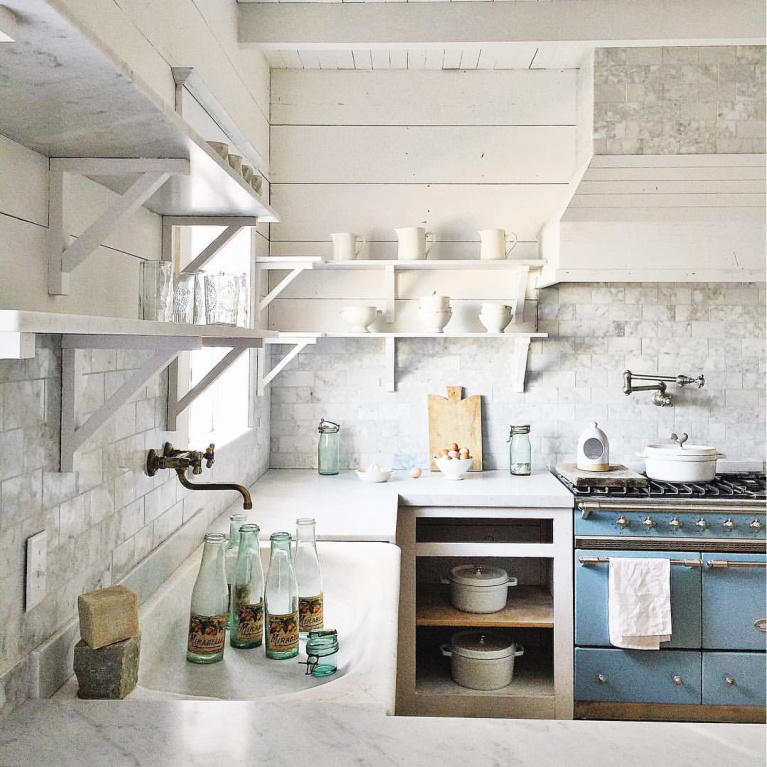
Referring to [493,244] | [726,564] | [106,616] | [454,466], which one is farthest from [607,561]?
[106,616]

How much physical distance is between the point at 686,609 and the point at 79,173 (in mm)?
2464

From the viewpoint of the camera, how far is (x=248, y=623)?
1635 millimetres

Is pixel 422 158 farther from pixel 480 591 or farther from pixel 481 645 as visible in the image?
pixel 481 645

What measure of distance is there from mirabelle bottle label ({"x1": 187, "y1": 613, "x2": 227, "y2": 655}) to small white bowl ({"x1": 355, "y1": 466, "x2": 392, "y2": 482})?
152cm

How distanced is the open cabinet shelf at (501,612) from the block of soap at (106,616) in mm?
1835

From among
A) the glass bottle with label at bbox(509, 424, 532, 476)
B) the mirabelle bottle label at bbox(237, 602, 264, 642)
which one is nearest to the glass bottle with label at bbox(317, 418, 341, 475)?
the glass bottle with label at bbox(509, 424, 532, 476)

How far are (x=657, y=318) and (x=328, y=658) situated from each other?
238 centimetres

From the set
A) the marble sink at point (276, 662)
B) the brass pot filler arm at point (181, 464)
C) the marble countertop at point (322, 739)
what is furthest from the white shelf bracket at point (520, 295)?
the marble countertop at point (322, 739)

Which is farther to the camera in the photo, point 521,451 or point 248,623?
point 521,451

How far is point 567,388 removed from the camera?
3373 mm

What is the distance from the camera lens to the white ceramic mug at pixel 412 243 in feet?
10.3

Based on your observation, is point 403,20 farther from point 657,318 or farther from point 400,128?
point 657,318

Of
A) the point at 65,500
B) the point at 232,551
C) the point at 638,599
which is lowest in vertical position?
the point at 638,599

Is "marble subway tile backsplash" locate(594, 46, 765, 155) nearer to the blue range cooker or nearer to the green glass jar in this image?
the blue range cooker
